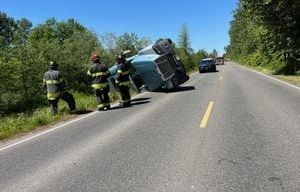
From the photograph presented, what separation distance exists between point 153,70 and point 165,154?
531 inches

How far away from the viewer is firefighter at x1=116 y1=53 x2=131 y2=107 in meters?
17.0

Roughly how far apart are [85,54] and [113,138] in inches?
1100

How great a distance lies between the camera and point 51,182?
21.5 feet

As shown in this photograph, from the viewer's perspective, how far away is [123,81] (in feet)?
56.5

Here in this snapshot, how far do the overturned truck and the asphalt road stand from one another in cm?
810

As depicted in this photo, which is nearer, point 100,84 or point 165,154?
point 165,154

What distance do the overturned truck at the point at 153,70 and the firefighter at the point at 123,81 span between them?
109 inches

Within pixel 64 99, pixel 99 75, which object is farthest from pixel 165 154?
pixel 99 75

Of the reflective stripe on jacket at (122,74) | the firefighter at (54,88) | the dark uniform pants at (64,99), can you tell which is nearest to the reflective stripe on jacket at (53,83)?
the firefighter at (54,88)

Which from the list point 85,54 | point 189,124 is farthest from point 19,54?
point 189,124

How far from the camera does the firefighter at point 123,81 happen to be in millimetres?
16980

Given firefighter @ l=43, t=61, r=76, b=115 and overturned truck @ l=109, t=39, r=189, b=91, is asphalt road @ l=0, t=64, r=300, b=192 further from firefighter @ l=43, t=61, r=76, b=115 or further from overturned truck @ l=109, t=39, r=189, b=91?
overturned truck @ l=109, t=39, r=189, b=91

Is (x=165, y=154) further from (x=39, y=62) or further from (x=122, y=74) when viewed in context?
(x=39, y=62)

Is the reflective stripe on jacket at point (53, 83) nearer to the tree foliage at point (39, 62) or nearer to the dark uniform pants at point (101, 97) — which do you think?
the dark uniform pants at point (101, 97)
